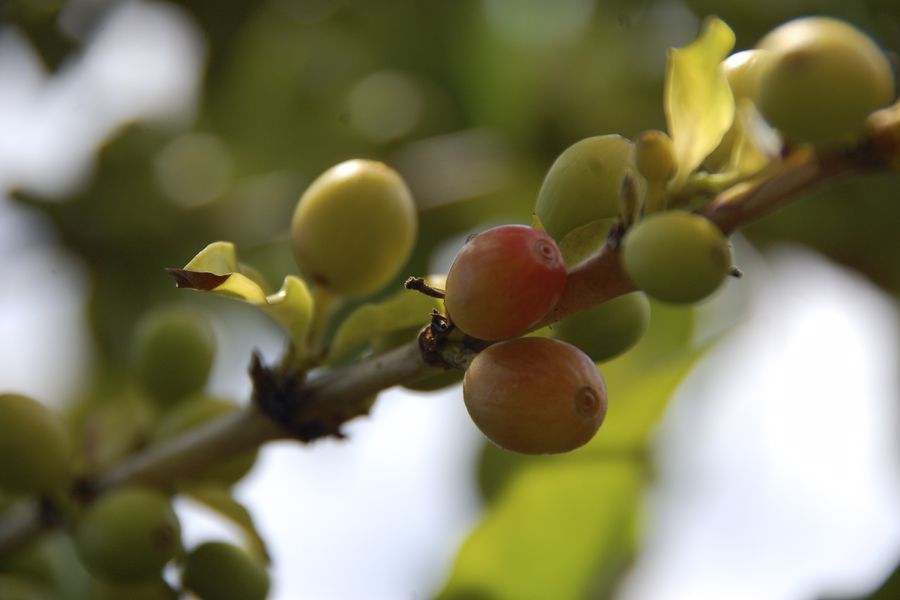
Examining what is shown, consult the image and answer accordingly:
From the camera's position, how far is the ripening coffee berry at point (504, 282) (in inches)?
36.8

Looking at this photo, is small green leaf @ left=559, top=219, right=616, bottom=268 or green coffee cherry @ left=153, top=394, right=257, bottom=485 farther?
green coffee cherry @ left=153, top=394, right=257, bottom=485

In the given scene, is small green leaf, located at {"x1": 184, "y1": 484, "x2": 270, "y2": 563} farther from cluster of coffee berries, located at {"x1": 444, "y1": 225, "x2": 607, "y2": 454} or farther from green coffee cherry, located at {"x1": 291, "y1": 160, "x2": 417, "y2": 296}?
Result: cluster of coffee berries, located at {"x1": 444, "y1": 225, "x2": 607, "y2": 454}

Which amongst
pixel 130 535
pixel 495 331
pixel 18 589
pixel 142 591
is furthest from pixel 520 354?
pixel 18 589

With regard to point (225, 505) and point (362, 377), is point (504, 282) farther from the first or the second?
point (225, 505)

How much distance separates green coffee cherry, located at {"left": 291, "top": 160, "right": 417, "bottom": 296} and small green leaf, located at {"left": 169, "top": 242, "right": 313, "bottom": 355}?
10 cm

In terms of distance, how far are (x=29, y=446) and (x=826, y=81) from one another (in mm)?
1101

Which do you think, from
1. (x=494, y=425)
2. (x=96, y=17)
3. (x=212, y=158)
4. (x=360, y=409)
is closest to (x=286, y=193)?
(x=212, y=158)

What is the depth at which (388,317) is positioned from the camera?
1166 mm

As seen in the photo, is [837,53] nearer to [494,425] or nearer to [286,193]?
[494,425]

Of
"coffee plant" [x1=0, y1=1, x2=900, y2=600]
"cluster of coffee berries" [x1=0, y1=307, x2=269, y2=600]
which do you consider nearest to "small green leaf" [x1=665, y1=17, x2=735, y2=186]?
"coffee plant" [x1=0, y1=1, x2=900, y2=600]

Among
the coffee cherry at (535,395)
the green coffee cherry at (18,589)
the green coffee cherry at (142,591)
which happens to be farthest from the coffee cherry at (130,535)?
the coffee cherry at (535,395)

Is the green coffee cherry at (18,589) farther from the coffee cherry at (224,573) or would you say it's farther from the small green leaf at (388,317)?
the small green leaf at (388,317)

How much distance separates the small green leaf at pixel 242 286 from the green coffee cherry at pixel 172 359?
1.70 feet

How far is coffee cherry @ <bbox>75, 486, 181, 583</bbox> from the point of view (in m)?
1.38
